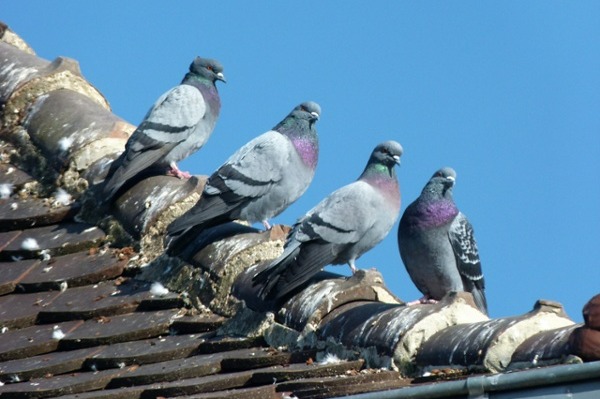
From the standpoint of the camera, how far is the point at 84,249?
320 inches

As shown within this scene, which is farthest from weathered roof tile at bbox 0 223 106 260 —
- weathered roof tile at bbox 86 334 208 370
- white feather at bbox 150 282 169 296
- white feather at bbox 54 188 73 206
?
weathered roof tile at bbox 86 334 208 370

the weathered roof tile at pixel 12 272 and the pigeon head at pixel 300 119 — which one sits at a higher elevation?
the pigeon head at pixel 300 119

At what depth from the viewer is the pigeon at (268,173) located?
8.91 meters

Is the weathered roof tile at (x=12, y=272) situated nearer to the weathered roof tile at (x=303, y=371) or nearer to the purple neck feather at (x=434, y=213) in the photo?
the weathered roof tile at (x=303, y=371)

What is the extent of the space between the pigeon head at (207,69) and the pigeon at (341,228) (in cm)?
261

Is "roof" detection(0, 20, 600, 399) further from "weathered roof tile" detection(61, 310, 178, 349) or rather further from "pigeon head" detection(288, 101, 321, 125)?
"pigeon head" detection(288, 101, 321, 125)

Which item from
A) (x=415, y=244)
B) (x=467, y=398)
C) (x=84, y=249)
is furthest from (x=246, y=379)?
(x=415, y=244)

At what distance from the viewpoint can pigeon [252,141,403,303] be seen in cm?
714

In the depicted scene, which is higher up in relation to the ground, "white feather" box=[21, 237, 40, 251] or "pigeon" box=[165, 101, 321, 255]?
"pigeon" box=[165, 101, 321, 255]

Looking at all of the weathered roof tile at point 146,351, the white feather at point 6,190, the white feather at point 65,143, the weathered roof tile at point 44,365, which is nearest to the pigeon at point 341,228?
the weathered roof tile at point 146,351

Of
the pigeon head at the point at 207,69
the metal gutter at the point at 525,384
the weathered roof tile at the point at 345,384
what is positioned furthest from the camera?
the pigeon head at the point at 207,69

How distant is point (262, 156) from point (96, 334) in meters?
2.63

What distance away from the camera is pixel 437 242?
8867 mm

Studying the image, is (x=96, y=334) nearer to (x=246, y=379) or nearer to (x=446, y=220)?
(x=246, y=379)
